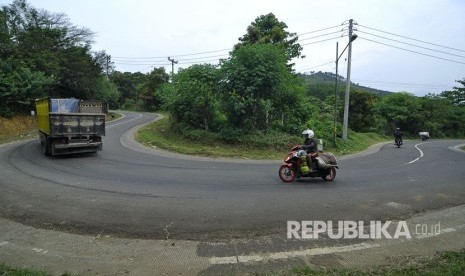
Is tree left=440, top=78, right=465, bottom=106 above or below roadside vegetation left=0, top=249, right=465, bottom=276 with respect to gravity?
above

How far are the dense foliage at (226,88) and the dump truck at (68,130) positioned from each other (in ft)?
23.6

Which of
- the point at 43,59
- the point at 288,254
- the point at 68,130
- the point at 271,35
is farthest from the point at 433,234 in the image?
the point at 43,59

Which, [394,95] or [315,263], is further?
[394,95]

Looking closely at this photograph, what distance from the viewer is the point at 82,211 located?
6980 mm

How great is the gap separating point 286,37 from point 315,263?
98.0 ft

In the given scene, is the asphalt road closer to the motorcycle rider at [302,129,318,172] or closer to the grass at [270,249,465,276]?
the motorcycle rider at [302,129,318,172]

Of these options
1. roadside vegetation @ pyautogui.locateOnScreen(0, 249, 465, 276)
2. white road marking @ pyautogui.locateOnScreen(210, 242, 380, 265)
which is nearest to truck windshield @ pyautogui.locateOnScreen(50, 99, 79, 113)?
roadside vegetation @ pyautogui.locateOnScreen(0, 249, 465, 276)

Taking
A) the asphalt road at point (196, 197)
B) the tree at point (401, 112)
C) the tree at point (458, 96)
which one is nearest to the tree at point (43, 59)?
the asphalt road at point (196, 197)

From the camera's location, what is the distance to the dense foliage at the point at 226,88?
20250mm

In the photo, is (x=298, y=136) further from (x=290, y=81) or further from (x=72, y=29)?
(x=72, y=29)

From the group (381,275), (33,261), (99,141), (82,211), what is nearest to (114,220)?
(82,211)

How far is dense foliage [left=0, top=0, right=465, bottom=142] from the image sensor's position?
66.4ft

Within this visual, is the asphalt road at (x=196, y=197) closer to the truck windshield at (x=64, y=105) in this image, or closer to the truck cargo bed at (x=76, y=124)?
the truck cargo bed at (x=76, y=124)

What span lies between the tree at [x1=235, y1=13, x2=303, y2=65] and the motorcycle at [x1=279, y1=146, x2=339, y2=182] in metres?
21.5
